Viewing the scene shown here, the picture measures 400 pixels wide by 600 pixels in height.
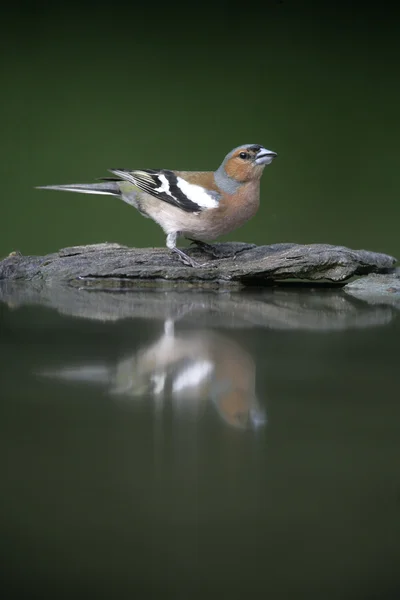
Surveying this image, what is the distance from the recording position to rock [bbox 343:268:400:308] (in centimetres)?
Answer: 305

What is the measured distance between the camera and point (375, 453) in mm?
1021

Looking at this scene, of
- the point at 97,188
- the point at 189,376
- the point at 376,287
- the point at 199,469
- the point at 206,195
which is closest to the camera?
the point at 199,469

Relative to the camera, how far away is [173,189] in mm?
3158

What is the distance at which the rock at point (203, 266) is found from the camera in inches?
128

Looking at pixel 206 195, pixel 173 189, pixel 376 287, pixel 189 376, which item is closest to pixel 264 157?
pixel 206 195

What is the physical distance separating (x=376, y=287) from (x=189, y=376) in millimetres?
1938

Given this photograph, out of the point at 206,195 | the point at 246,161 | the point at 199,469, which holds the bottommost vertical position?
the point at 199,469

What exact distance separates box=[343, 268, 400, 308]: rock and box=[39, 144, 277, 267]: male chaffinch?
1.86 ft

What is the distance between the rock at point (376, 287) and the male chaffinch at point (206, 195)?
1.86ft

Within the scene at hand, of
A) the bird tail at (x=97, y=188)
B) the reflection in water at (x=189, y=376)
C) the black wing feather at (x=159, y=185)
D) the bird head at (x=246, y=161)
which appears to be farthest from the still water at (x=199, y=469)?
the bird tail at (x=97, y=188)

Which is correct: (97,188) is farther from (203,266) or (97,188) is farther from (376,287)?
(376,287)

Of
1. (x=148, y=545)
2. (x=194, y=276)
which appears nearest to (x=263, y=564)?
(x=148, y=545)

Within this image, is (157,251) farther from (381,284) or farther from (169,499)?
(169,499)

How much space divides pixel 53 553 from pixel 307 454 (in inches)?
15.9
